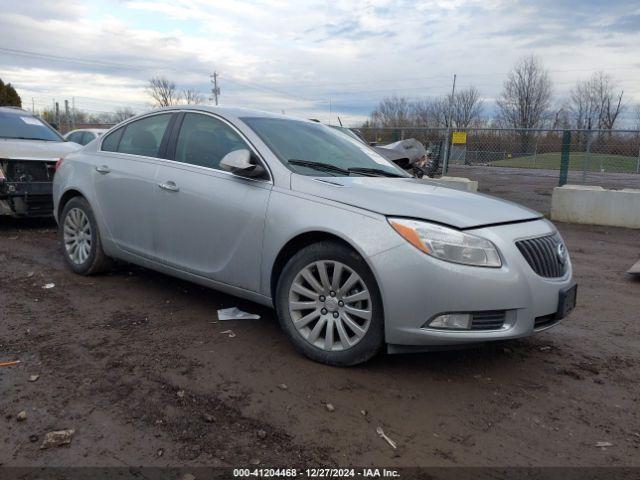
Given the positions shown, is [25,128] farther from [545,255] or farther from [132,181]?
[545,255]

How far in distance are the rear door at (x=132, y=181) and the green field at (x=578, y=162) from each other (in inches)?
414

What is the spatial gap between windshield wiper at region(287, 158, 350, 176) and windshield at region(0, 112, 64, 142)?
607 cm

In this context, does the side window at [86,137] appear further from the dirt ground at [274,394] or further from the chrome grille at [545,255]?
the chrome grille at [545,255]

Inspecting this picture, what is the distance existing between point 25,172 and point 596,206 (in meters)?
9.17

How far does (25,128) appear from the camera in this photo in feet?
28.1

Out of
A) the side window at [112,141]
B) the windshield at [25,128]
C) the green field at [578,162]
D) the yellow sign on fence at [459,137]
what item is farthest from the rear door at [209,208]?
the yellow sign on fence at [459,137]

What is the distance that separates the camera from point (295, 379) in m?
3.34

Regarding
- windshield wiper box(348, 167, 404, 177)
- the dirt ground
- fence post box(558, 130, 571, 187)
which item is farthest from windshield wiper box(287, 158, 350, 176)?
fence post box(558, 130, 571, 187)

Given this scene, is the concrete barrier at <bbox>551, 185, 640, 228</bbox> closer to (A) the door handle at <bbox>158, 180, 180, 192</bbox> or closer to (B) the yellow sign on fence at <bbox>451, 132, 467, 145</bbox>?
(B) the yellow sign on fence at <bbox>451, 132, 467, 145</bbox>

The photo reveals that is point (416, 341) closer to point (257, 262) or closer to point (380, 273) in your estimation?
point (380, 273)

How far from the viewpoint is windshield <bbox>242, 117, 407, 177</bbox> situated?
4023 mm

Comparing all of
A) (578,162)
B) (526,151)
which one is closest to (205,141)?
(578,162)

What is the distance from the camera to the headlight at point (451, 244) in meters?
3.12

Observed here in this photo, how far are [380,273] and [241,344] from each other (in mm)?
1252
